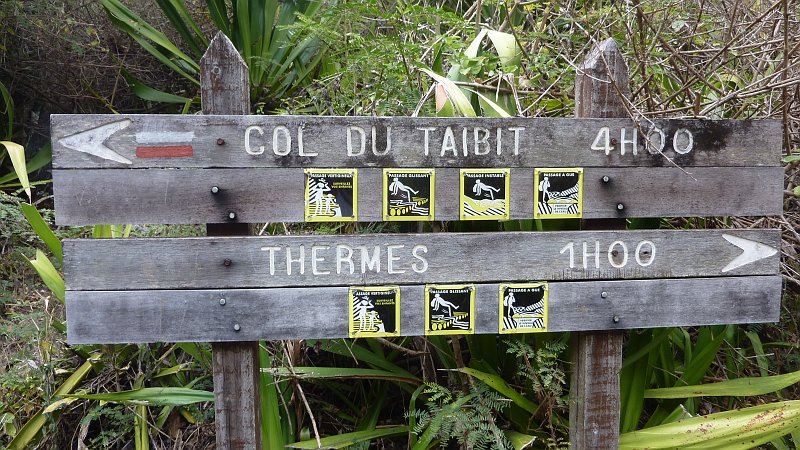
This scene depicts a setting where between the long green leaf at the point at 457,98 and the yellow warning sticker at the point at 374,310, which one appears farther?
the long green leaf at the point at 457,98

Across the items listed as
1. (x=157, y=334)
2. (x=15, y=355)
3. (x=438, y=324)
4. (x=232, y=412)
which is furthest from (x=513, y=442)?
(x=15, y=355)

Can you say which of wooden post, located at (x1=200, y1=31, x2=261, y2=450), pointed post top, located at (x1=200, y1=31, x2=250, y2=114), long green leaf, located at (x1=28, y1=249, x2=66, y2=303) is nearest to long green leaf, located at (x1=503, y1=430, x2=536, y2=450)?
wooden post, located at (x1=200, y1=31, x2=261, y2=450)

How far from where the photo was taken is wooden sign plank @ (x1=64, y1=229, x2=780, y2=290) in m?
1.75

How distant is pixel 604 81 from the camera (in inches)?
73.6

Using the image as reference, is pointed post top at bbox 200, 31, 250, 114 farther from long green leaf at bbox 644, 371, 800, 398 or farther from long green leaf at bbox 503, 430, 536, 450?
long green leaf at bbox 644, 371, 800, 398

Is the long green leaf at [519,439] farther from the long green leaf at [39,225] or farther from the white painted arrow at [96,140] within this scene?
the long green leaf at [39,225]

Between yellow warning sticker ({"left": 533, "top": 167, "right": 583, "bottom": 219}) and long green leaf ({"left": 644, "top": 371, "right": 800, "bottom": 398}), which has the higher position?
yellow warning sticker ({"left": 533, "top": 167, "right": 583, "bottom": 219})

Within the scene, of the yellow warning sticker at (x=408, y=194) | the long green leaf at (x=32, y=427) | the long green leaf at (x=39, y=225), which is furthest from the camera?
the long green leaf at (x=32, y=427)

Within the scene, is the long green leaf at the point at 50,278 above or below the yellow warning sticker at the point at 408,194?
below

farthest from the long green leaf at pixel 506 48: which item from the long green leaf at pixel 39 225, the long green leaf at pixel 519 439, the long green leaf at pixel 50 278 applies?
the long green leaf at pixel 50 278

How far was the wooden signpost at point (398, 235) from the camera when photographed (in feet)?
5.67

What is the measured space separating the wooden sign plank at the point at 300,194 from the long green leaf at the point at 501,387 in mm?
560


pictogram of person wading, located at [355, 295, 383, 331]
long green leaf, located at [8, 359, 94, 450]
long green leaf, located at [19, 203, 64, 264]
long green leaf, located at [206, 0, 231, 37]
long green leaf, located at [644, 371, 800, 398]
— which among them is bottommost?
long green leaf, located at [8, 359, 94, 450]

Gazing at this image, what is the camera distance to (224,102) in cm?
176
